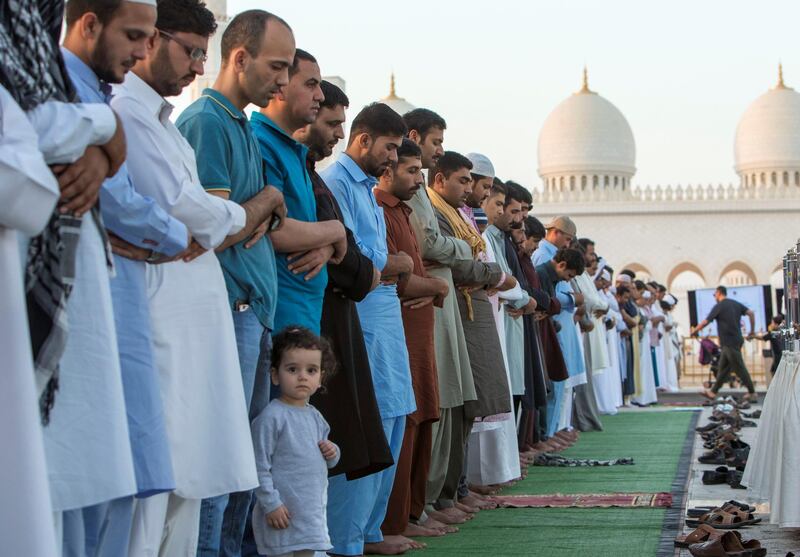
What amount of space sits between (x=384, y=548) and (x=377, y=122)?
1.67m

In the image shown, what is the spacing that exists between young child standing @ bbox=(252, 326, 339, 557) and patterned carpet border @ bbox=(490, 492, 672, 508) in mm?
2583

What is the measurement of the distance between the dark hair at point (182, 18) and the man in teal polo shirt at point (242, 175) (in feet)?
1.15

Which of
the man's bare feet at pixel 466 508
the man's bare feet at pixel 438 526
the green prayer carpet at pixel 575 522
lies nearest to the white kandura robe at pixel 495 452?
the green prayer carpet at pixel 575 522

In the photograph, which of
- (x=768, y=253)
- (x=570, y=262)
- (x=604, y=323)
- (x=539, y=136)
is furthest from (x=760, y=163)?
(x=570, y=262)

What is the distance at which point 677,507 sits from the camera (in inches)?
→ 249

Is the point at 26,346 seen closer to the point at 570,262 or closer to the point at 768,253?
the point at 570,262

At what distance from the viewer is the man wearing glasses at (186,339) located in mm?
3271

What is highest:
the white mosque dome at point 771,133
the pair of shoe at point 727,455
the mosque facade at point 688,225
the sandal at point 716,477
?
the white mosque dome at point 771,133

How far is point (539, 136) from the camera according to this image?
170 ft

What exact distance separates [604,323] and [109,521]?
10.5 metres

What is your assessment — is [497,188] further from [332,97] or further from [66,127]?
[66,127]

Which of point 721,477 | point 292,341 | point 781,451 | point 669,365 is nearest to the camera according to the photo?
point 292,341

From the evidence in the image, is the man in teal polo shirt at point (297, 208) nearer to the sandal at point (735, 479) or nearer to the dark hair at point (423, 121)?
the dark hair at point (423, 121)

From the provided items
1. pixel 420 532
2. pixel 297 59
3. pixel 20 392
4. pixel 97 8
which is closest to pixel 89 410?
pixel 20 392
